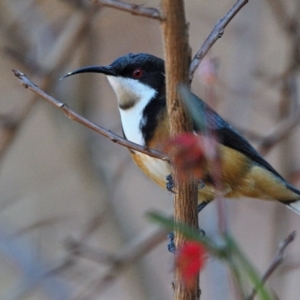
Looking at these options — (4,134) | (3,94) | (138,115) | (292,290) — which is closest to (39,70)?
(4,134)

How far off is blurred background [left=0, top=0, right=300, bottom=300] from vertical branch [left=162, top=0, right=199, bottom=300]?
0.37m

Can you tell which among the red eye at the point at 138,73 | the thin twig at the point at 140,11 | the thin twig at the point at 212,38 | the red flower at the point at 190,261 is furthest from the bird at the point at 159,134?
the red flower at the point at 190,261

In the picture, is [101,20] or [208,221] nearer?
[208,221]

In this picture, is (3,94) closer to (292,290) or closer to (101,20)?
(101,20)

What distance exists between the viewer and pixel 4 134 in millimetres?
2260

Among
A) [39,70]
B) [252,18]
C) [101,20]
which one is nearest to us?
[39,70]

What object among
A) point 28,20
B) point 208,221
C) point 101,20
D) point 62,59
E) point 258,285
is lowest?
point 258,285

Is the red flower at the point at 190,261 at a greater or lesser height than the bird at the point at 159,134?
lesser

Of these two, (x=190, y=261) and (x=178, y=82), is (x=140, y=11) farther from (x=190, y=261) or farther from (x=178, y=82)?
(x=190, y=261)

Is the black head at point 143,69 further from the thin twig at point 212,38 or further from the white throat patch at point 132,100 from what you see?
the thin twig at point 212,38

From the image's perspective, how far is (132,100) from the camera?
216 cm

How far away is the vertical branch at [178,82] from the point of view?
918 millimetres

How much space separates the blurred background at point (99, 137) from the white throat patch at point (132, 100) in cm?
28

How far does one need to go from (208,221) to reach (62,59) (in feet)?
3.21
